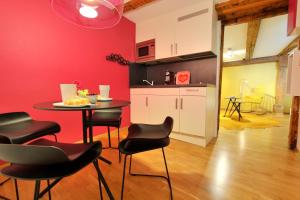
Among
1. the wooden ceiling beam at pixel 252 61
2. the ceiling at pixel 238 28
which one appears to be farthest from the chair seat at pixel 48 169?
the wooden ceiling beam at pixel 252 61

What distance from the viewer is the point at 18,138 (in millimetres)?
1068

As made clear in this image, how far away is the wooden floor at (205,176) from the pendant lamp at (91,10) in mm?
1604

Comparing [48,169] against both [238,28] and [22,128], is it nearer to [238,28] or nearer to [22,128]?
[22,128]

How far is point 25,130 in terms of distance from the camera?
1.23 m

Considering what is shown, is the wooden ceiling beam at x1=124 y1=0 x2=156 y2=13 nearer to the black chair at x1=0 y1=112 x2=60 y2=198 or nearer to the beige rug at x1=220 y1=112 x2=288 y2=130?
the black chair at x1=0 y1=112 x2=60 y2=198

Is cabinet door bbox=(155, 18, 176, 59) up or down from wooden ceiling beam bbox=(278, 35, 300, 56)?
down

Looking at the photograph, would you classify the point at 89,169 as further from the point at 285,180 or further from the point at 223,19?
the point at 223,19

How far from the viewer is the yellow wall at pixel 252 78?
243 inches

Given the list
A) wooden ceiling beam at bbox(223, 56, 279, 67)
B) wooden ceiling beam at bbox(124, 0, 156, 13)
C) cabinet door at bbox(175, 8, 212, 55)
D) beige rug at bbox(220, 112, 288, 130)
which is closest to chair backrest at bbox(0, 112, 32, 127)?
wooden ceiling beam at bbox(124, 0, 156, 13)

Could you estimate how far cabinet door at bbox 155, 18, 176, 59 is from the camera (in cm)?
270

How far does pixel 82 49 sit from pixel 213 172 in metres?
2.38

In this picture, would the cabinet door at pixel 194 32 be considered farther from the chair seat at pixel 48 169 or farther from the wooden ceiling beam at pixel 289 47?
the wooden ceiling beam at pixel 289 47

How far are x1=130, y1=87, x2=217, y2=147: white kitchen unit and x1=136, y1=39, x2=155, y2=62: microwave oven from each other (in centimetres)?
68

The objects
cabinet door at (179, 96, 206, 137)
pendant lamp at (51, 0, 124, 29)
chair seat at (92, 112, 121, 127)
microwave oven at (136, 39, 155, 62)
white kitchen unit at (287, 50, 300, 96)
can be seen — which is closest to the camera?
pendant lamp at (51, 0, 124, 29)
